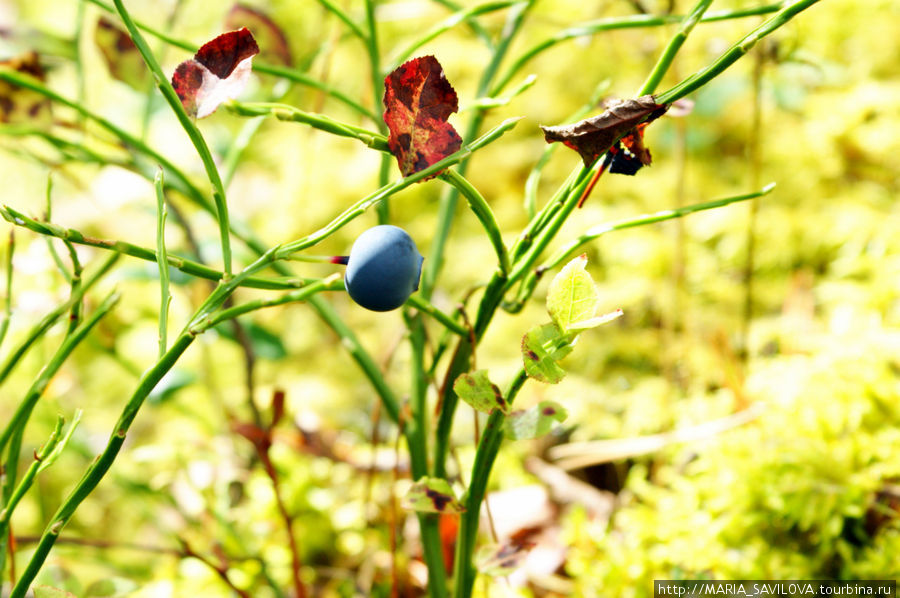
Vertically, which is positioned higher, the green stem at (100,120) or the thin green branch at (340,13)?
the thin green branch at (340,13)

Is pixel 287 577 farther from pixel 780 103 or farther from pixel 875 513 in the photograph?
pixel 780 103

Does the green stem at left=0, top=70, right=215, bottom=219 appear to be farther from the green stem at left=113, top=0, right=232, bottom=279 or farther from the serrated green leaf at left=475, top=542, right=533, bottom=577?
the serrated green leaf at left=475, top=542, right=533, bottom=577

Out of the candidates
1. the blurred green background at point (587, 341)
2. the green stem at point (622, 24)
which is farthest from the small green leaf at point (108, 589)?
the green stem at point (622, 24)

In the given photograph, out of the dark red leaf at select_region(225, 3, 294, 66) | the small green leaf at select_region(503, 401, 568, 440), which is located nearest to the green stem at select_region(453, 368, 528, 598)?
the small green leaf at select_region(503, 401, 568, 440)

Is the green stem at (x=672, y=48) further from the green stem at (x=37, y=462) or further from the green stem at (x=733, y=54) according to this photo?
the green stem at (x=37, y=462)

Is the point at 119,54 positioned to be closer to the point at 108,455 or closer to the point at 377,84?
the point at 377,84

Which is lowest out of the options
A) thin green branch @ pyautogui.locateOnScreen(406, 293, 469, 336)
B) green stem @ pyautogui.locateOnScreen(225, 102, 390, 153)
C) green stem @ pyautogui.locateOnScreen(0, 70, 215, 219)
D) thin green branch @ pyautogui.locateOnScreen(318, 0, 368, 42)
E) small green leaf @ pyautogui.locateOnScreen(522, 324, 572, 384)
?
small green leaf @ pyautogui.locateOnScreen(522, 324, 572, 384)

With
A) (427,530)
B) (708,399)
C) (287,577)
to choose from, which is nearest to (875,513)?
(708,399)

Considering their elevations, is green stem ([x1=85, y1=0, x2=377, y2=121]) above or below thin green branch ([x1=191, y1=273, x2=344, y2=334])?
above
